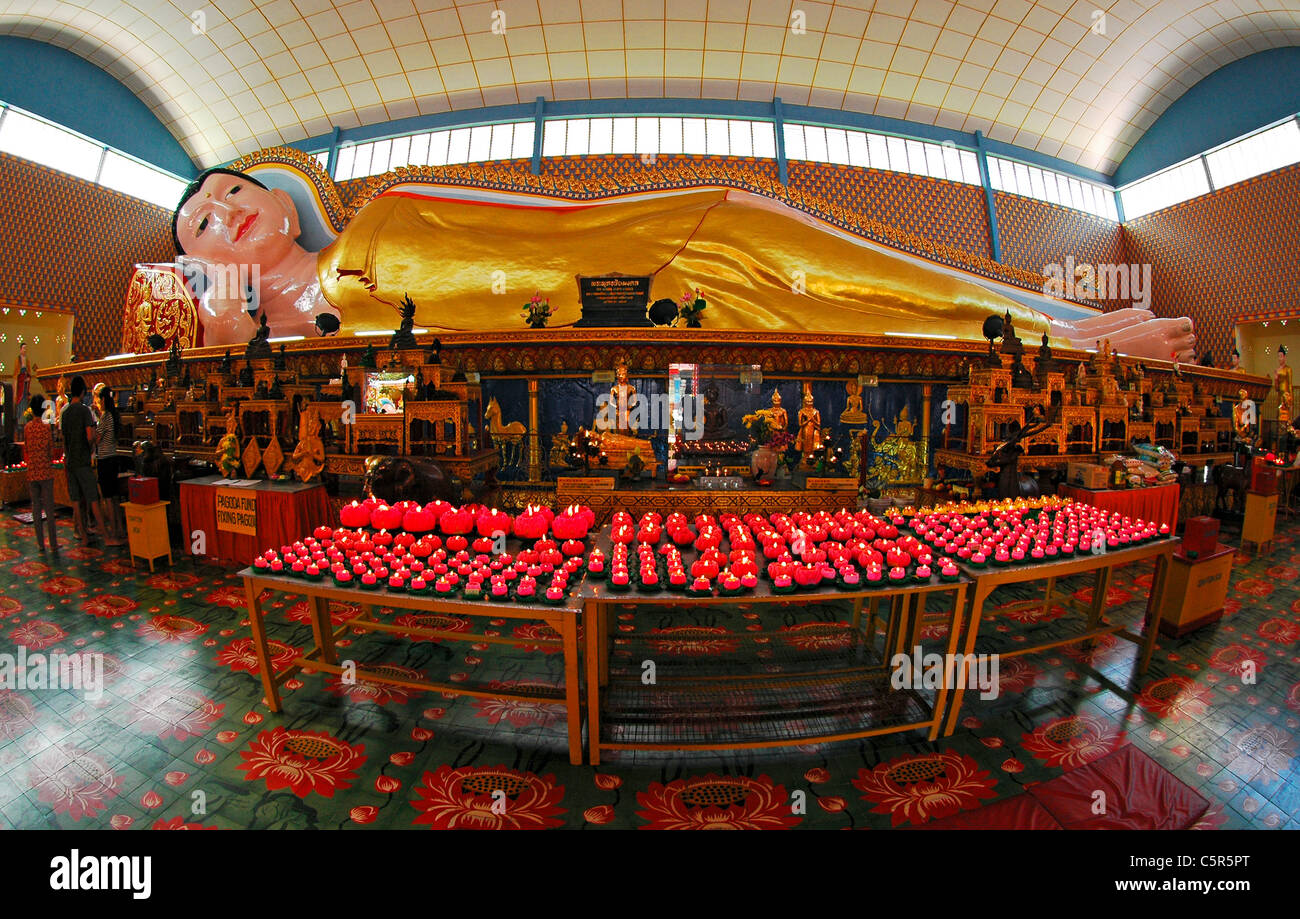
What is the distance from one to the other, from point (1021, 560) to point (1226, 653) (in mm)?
1975

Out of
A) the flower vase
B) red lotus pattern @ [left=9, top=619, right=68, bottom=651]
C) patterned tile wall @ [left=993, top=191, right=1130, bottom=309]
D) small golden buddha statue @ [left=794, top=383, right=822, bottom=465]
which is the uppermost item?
patterned tile wall @ [left=993, top=191, right=1130, bottom=309]

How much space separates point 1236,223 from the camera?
33.6 ft

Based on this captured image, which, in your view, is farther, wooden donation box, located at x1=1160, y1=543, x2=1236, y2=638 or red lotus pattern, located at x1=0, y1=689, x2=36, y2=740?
wooden donation box, located at x1=1160, y1=543, x2=1236, y2=638

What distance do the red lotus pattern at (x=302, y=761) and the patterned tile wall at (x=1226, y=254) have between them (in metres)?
15.7

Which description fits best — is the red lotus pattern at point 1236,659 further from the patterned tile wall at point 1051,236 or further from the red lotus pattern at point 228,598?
the patterned tile wall at point 1051,236

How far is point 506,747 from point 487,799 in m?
0.32

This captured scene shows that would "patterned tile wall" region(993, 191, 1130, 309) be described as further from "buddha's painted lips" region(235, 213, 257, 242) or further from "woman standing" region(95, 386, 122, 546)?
"woman standing" region(95, 386, 122, 546)

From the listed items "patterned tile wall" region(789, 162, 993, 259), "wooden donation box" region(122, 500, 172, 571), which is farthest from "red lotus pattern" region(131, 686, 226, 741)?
"patterned tile wall" region(789, 162, 993, 259)

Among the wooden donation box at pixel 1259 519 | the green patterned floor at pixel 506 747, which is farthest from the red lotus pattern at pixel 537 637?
the wooden donation box at pixel 1259 519

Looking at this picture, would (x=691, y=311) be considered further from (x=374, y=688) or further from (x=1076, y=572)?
(x=374, y=688)

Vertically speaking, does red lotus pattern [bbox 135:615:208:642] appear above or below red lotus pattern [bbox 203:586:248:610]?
below

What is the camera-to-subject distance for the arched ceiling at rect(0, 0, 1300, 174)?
30.8ft

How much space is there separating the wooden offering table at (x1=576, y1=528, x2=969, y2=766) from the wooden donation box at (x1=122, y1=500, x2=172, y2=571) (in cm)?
432

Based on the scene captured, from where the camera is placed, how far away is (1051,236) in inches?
468
